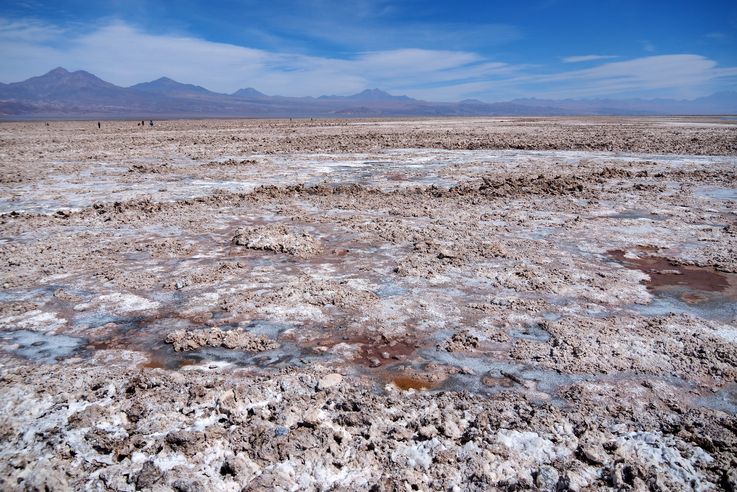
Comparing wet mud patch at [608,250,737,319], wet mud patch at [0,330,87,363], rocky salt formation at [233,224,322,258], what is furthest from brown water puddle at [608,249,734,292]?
wet mud patch at [0,330,87,363]

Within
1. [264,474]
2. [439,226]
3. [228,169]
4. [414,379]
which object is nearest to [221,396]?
[264,474]

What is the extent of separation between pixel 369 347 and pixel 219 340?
1.22 m

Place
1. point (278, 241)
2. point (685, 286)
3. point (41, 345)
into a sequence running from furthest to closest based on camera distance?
point (278, 241), point (685, 286), point (41, 345)

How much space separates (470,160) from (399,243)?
33.8 ft

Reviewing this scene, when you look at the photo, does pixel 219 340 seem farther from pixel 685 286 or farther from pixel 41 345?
pixel 685 286

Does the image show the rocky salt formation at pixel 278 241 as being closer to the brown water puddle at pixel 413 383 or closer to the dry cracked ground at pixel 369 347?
the dry cracked ground at pixel 369 347

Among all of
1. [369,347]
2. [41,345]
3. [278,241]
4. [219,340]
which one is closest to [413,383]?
[369,347]

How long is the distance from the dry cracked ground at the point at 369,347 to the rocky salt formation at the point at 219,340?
0.7 inches

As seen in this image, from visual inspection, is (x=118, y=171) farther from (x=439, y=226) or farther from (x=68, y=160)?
(x=439, y=226)

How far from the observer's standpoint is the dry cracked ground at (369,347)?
2.54m

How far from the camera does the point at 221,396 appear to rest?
307 centimetres

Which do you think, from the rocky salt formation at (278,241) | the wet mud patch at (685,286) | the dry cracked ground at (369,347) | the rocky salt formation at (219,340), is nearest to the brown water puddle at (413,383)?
the dry cracked ground at (369,347)

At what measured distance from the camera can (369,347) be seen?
3791 millimetres

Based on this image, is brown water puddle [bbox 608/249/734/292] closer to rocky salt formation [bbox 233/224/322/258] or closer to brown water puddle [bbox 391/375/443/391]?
brown water puddle [bbox 391/375/443/391]
